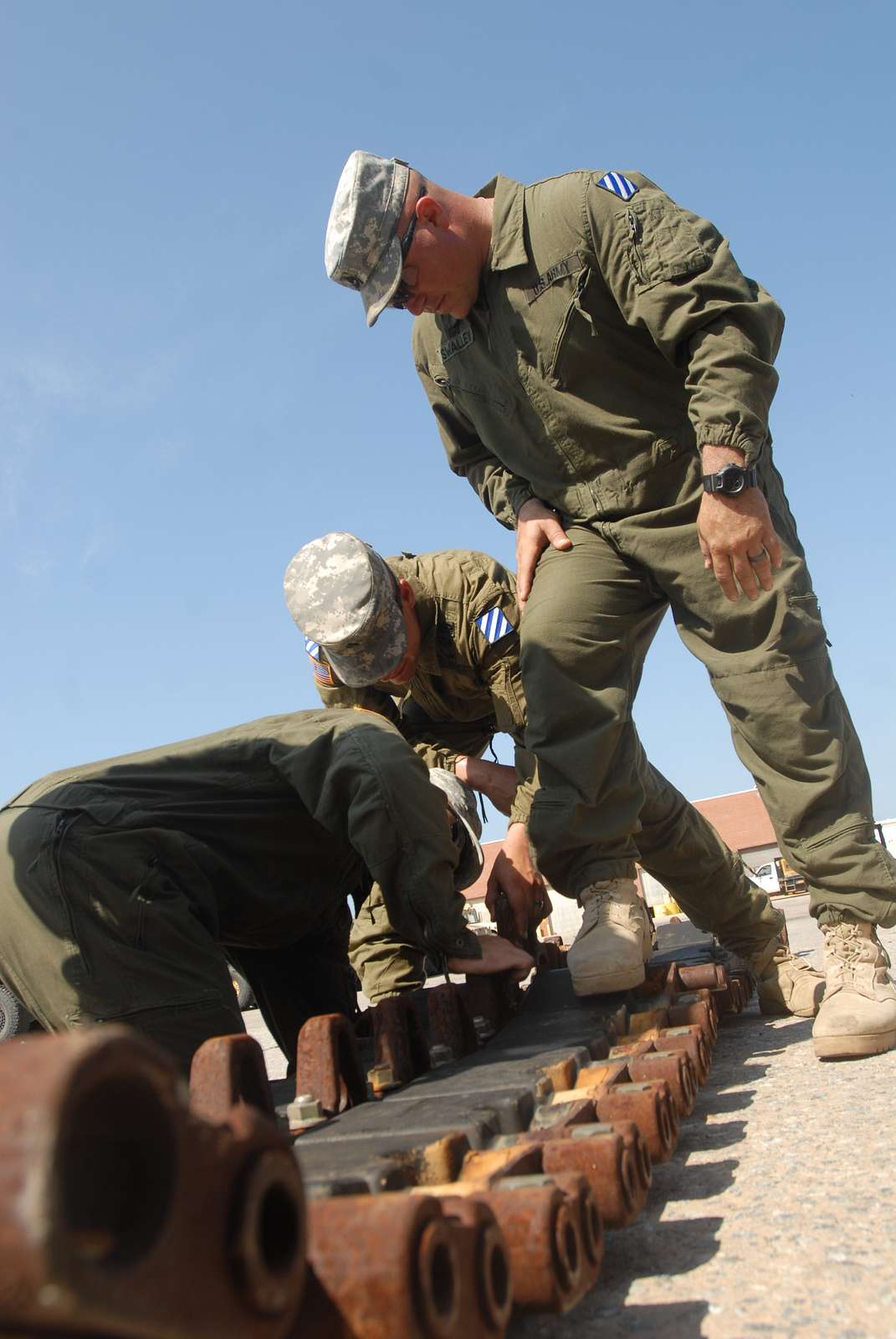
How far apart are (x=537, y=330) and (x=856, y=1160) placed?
7.13ft

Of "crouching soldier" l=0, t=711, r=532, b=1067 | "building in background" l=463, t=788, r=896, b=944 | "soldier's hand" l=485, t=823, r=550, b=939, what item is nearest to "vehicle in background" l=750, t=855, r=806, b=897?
"building in background" l=463, t=788, r=896, b=944

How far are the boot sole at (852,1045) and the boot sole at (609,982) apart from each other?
0.41 meters

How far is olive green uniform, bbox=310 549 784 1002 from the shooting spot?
368 centimetres

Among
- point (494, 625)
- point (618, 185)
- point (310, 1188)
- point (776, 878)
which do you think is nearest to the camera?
point (310, 1188)

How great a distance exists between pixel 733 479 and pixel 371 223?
122 cm

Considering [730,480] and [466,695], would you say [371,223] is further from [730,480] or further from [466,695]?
[466,695]

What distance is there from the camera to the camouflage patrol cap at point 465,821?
351 cm

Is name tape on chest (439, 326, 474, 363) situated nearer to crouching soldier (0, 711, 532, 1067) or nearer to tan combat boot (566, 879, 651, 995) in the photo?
crouching soldier (0, 711, 532, 1067)

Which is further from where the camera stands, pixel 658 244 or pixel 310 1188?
pixel 658 244

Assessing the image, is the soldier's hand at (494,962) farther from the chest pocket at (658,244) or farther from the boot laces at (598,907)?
the chest pocket at (658,244)

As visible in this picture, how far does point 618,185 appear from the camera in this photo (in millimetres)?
3012

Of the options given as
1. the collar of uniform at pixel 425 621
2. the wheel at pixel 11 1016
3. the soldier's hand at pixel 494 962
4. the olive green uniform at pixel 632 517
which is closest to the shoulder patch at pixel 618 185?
the olive green uniform at pixel 632 517

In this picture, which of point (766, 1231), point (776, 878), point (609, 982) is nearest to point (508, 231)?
point (609, 982)

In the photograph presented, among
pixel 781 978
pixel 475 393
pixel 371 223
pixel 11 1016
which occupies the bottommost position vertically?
pixel 11 1016
